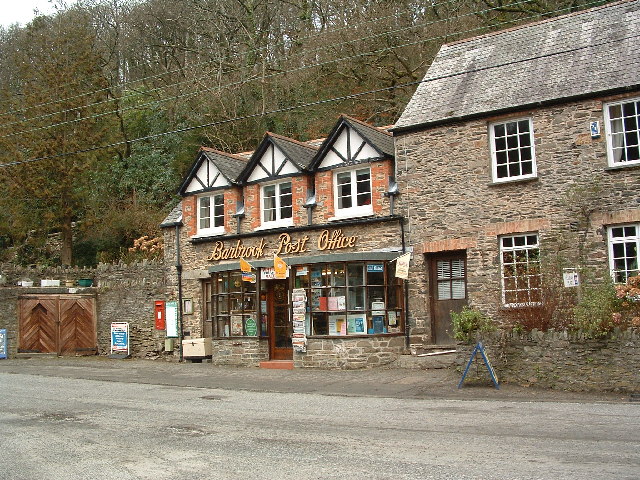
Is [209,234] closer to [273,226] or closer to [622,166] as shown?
[273,226]

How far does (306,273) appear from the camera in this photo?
2094 centimetres

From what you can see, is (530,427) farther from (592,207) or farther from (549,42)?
(549,42)

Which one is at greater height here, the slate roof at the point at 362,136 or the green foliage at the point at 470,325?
the slate roof at the point at 362,136

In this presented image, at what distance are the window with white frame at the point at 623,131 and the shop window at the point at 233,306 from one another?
36.2ft

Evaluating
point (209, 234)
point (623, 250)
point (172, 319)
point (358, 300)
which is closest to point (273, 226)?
point (209, 234)

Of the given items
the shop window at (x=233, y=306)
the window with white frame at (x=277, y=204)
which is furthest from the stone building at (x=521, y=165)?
the shop window at (x=233, y=306)

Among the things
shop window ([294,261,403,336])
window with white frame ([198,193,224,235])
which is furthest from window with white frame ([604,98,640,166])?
window with white frame ([198,193,224,235])

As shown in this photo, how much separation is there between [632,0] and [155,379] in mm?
16404

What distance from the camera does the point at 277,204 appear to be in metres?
22.7

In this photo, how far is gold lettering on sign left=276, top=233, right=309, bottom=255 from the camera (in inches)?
853

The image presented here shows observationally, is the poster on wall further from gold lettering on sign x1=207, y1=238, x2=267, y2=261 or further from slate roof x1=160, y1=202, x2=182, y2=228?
slate roof x1=160, y1=202, x2=182, y2=228

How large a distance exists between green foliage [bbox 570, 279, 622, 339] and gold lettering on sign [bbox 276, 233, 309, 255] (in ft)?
29.2

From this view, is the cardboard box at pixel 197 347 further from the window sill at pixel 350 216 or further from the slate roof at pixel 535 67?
the slate roof at pixel 535 67

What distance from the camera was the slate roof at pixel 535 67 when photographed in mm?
17562
